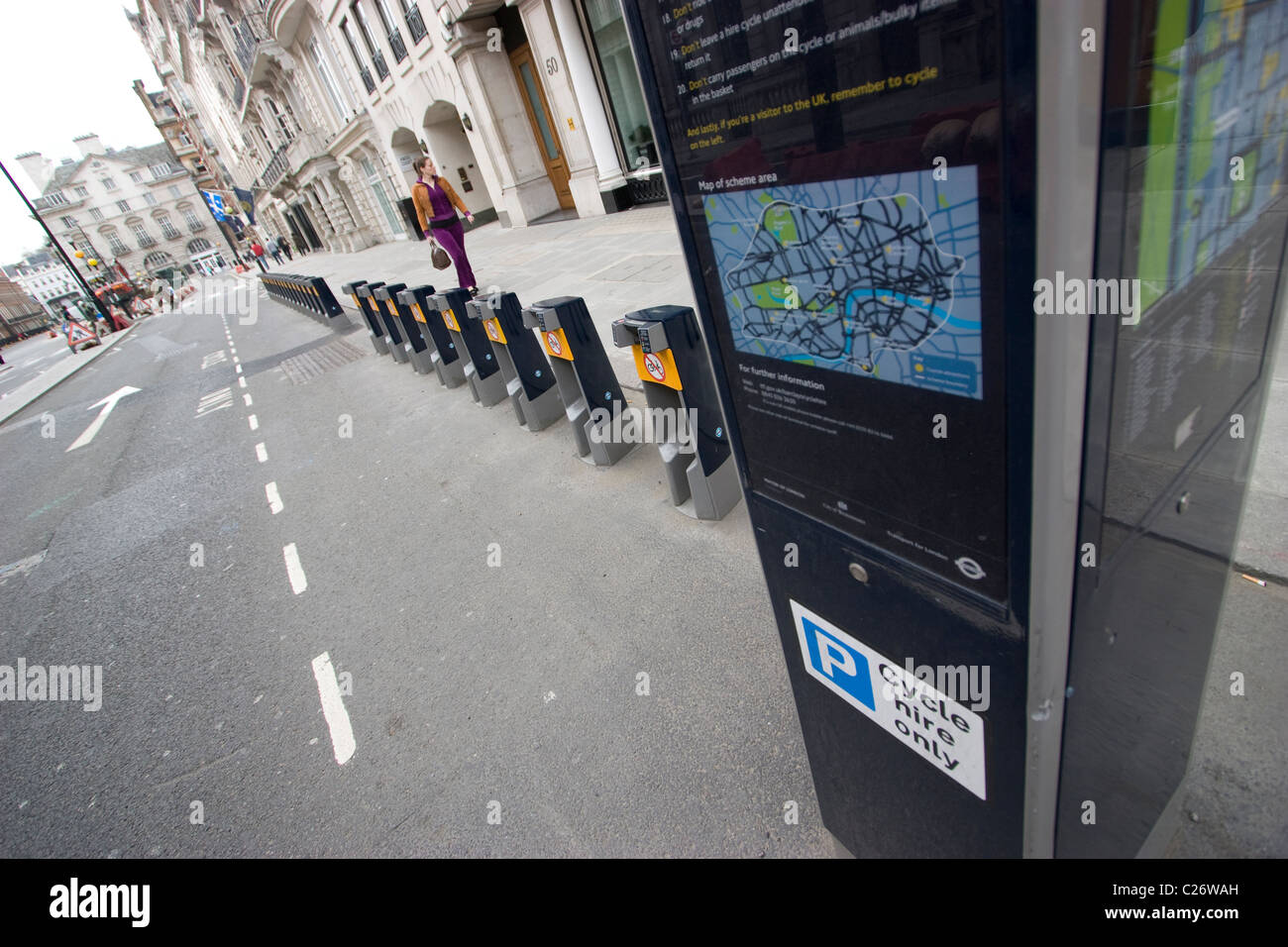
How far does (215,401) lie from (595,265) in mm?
7053

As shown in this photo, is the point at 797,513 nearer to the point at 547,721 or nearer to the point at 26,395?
the point at 547,721

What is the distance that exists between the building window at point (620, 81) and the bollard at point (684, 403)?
1041 centimetres

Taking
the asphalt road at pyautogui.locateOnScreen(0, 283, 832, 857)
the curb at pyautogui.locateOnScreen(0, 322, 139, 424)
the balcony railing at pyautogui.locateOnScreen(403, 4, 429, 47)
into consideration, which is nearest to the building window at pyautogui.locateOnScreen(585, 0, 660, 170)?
the balcony railing at pyautogui.locateOnScreen(403, 4, 429, 47)

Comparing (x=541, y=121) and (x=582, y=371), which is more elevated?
(x=541, y=121)

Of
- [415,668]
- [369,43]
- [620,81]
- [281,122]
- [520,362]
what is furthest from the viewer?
[281,122]

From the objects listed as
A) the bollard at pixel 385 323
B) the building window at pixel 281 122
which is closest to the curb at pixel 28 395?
the bollard at pixel 385 323

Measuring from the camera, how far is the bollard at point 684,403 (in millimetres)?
3393

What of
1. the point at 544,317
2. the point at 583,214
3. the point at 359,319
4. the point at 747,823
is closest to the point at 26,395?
the point at 359,319

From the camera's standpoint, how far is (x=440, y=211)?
9234 mm

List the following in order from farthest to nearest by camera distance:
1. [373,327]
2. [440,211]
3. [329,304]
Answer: [329,304], [373,327], [440,211]

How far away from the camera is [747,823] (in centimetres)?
222

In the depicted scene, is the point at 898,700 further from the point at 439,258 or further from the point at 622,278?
the point at 439,258

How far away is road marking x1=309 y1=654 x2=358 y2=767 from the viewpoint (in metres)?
3.03

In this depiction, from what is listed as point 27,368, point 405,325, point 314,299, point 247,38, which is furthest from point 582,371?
point 247,38
